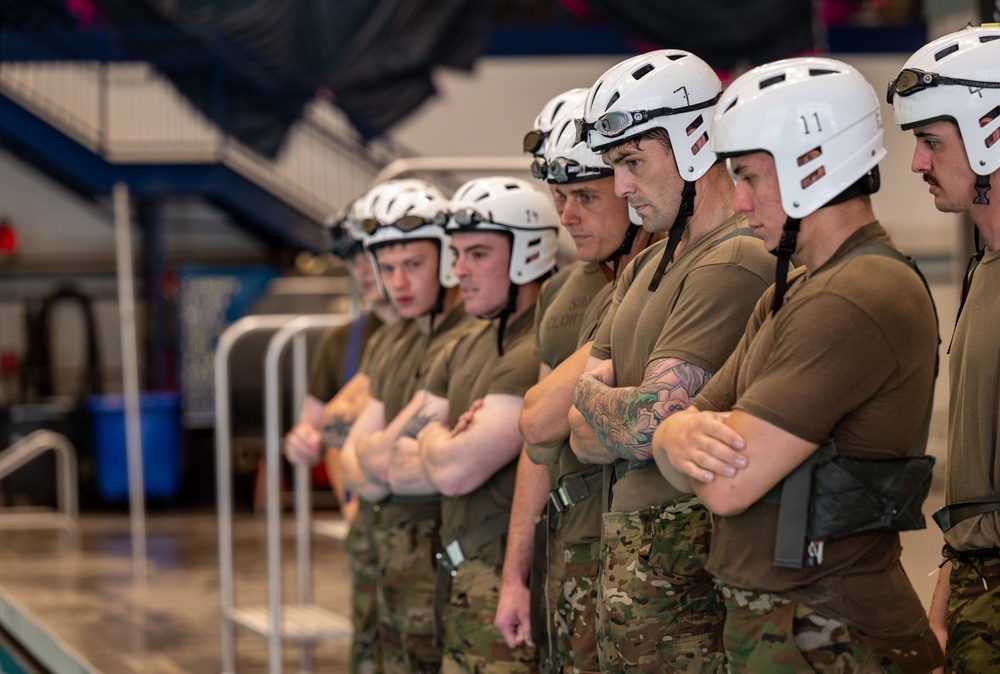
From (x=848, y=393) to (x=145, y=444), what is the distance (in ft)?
40.2

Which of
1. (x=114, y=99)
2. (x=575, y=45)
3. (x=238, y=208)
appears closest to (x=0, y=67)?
(x=114, y=99)

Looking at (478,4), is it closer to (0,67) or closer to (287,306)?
(287,306)

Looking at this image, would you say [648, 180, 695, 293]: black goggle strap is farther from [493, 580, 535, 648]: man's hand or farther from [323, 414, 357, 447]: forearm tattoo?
[323, 414, 357, 447]: forearm tattoo

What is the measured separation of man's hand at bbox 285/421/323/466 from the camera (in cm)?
621

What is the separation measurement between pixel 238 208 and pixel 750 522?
1274cm

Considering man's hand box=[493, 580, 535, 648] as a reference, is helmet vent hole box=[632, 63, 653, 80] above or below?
above

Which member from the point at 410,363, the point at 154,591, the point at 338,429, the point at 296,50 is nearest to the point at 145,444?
the point at 296,50

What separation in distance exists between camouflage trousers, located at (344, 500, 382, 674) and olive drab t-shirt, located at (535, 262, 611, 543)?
5.19ft

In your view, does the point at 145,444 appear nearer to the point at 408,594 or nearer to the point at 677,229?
the point at 408,594

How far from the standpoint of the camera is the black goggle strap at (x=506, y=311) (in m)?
4.29

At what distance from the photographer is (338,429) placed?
573 cm

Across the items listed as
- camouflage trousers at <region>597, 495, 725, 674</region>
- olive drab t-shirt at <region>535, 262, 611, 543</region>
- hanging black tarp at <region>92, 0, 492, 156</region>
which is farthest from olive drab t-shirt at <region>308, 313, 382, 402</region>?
hanging black tarp at <region>92, 0, 492, 156</region>

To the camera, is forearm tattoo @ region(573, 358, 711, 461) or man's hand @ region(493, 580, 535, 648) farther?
man's hand @ region(493, 580, 535, 648)

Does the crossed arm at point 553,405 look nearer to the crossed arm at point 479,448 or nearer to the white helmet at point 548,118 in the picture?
the crossed arm at point 479,448
